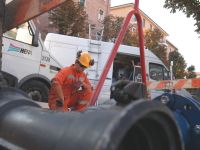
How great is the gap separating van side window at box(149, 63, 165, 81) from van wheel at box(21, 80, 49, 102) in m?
6.65

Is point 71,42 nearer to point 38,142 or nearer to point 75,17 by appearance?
point 38,142

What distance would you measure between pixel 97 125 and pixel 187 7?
11186mm

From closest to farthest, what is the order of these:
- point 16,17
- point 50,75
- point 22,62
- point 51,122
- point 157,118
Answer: point 157,118
point 51,122
point 16,17
point 22,62
point 50,75

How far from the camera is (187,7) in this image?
40.4ft

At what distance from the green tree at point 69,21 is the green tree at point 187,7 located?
938 inches

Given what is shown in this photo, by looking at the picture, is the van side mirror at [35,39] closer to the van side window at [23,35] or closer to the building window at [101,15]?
the van side window at [23,35]

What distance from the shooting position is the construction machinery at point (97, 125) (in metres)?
Result: 1.51

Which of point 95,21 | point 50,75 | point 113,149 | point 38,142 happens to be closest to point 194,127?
point 38,142

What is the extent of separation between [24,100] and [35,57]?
297 inches

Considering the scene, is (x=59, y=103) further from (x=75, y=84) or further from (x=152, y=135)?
(x=152, y=135)

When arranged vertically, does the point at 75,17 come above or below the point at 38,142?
above

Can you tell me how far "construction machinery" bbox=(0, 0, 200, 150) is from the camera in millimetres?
1511

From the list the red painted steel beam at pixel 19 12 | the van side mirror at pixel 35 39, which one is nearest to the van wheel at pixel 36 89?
the van side mirror at pixel 35 39

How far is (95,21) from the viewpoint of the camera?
→ 4919 centimetres
